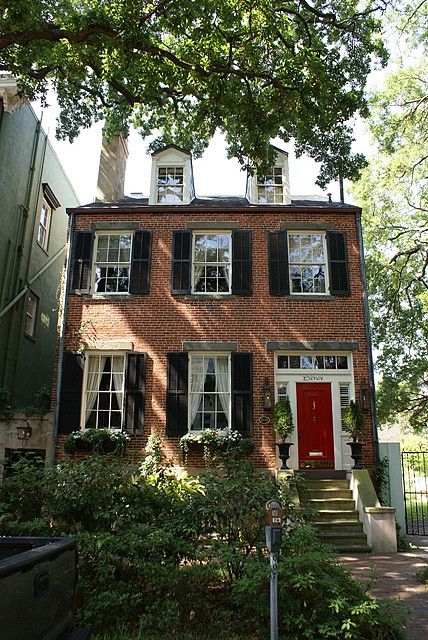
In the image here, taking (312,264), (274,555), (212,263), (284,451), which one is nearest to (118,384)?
(212,263)

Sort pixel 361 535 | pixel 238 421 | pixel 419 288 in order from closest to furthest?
pixel 361 535
pixel 238 421
pixel 419 288

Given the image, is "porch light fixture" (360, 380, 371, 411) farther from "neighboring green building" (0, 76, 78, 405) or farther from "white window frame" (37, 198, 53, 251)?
"white window frame" (37, 198, 53, 251)

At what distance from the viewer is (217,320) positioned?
490 inches

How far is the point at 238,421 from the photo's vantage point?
11.8 metres

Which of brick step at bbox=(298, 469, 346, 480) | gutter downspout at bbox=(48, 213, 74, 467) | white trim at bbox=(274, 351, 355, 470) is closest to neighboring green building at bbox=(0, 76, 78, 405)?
gutter downspout at bbox=(48, 213, 74, 467)

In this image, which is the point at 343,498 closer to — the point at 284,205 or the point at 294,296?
the point at 294,296

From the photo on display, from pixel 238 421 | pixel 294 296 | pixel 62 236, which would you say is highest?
pixel 62 236

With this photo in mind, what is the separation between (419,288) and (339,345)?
7.99 meters

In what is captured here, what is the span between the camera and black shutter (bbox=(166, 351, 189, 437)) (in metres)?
11.8

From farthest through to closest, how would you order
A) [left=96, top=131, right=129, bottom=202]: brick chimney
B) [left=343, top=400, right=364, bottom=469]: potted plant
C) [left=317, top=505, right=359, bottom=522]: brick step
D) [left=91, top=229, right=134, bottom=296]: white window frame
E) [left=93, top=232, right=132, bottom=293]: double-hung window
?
[left=96, top=131, right=129, bottom=202]: brick chimney < [left=93, top=232, right=132, bottom=293]: double-hung window < [left=91, top=229, right=134, bottom=296]: white window frame < [left=343, top=400, right=364, bottom=469]: potted plant < [left=317, top=505, right=359, bottom=522]: brick step

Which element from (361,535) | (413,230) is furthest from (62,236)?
(361,535)

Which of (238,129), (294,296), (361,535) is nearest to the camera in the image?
(361,535)

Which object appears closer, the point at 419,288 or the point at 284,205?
the point at 284,205

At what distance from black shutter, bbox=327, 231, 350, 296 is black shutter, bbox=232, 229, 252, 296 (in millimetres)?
2052
